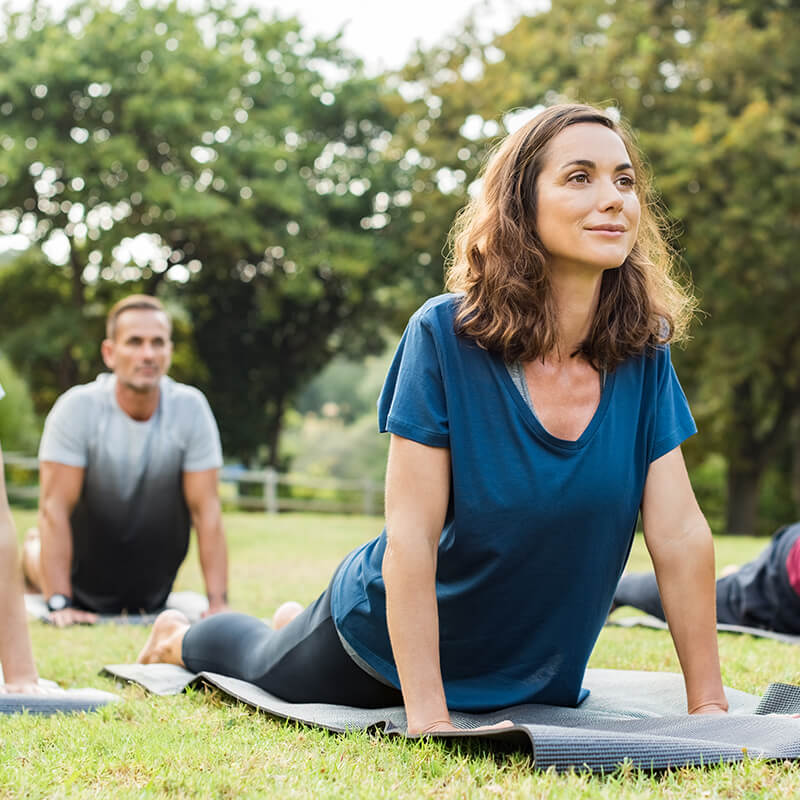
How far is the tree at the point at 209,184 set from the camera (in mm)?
22578

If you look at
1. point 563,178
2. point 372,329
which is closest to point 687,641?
point 563,178

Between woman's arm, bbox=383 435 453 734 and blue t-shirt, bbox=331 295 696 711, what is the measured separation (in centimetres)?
6

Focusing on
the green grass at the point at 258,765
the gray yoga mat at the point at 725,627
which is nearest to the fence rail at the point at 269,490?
the gray yoga mat at the point at 725,627

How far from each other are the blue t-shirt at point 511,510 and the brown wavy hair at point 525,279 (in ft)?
0.21

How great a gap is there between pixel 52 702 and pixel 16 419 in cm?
2225

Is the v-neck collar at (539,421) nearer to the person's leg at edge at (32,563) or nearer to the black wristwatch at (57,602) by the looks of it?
the black wristwatch at (57,602)

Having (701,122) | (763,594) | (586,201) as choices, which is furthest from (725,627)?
(701,122)

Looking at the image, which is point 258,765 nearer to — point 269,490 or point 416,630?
point 416,630

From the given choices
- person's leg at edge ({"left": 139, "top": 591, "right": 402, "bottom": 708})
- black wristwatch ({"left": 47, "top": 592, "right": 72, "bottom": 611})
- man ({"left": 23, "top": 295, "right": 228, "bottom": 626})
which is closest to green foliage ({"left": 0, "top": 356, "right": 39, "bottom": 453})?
man ({"left": 23, "top": 295, "right": 228, "bottom": 626})

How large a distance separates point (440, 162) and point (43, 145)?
26.5 feet

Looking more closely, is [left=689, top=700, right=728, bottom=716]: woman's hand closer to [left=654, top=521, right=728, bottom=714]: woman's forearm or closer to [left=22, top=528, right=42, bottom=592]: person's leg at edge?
[left=654, top=521, right=728, bottom=714]: woman's forearm

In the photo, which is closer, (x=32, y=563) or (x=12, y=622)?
(x=12, y=622)

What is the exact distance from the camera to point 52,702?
349 centimetres

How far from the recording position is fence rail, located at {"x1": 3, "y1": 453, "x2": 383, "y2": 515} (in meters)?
23.6
